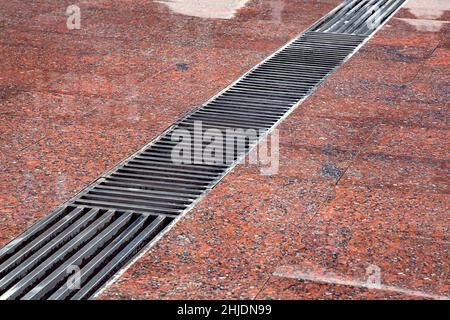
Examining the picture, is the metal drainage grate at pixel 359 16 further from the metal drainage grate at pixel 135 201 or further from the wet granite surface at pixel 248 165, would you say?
the metal drainage grate at pixel 135 201

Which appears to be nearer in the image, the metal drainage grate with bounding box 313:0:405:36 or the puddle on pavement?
the metal drainage grate with bounding box 313:0:405:36

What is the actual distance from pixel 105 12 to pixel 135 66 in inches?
104

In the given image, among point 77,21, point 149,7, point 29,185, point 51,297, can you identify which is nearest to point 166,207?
point 29,185

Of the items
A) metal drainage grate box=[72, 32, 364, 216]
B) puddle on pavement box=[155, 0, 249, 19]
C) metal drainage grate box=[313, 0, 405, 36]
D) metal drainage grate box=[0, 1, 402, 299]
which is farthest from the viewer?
puddle on pavement box=[155, 0, 249, 19]

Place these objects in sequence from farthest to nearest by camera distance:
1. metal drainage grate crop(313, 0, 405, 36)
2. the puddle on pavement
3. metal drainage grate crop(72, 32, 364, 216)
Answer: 1. the puddle on pavement
2. metal drainage grate crop(313, 0, 405, 36)
3. metal drainage grate crop(72, 32, 364, 216)

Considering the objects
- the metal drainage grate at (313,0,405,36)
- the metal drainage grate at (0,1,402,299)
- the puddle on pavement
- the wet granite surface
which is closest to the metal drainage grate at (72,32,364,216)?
the metal drainage grate at (0,1,402,299)

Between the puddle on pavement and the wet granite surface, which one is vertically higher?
the puddle on pavement

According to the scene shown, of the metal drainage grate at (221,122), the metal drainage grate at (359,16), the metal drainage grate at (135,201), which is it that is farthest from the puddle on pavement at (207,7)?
the metal drainage grate at (135,201)

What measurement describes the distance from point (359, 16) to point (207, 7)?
1933 millimetres

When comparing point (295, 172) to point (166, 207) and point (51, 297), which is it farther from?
point (51, 297)

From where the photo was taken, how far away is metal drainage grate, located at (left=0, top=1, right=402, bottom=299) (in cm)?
523

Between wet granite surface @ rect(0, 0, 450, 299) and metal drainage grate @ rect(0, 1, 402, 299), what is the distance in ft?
0.44

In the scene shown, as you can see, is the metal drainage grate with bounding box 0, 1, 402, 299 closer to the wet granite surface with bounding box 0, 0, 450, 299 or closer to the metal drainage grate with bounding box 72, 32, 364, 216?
the metal drainage grate with bounding box 72, 32, 364, 216

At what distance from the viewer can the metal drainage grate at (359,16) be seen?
1113 cm
